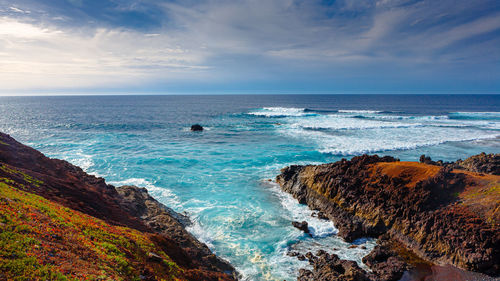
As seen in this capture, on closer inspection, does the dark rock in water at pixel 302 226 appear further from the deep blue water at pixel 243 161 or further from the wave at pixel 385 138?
the wave at pixel 385 138

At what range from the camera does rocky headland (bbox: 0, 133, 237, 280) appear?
7.28m

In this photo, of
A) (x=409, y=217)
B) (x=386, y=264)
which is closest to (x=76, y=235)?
(x=386, y=264)

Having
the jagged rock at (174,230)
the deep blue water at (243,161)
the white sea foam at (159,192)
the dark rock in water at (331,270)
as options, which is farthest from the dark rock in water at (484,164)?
the white sea foam at (159,192)

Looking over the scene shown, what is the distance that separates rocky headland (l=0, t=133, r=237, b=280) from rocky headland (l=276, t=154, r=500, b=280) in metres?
7.27

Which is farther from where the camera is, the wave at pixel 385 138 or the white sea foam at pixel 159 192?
the wave at pixel 385 138

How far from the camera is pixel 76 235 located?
9.37m

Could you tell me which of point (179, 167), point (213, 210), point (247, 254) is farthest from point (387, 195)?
point (179, 167)

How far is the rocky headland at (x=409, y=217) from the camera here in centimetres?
1319

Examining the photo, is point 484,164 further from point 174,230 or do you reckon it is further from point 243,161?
point 174,230

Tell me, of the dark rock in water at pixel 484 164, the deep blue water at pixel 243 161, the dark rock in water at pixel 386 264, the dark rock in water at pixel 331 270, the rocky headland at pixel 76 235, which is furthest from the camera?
the dark rock in water at pixel 484 164

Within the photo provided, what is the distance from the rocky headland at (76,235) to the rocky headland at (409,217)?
7267 mm

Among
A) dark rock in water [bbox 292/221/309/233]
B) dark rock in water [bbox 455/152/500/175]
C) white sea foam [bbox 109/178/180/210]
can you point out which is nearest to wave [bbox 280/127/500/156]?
dark rock in water [bbox 455/152/500/175]

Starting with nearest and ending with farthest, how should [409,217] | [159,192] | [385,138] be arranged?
[409,217] → [159,192] → [385,138]

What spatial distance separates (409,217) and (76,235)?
61.5 ft
